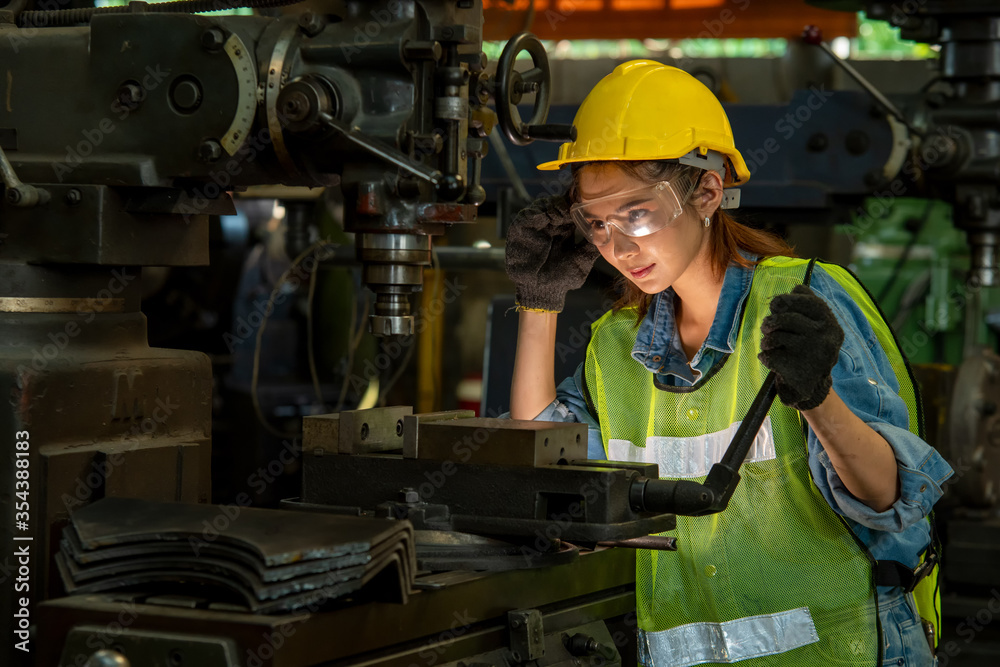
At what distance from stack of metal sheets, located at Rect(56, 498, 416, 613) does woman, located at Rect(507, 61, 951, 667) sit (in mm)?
634

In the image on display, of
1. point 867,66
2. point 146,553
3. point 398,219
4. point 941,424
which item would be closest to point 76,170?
point 398,219

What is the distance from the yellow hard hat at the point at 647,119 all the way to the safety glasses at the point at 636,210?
65 mm

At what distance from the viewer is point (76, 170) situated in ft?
5.05

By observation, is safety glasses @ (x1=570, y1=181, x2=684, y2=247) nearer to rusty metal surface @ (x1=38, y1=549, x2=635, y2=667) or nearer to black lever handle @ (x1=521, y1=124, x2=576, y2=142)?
black lever handle @ (x1=521, y1=124, x2=576, y2=142)

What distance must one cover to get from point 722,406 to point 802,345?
1.43ft

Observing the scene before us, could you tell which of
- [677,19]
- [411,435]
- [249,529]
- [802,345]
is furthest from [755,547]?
[677,19]

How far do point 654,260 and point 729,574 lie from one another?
48cm

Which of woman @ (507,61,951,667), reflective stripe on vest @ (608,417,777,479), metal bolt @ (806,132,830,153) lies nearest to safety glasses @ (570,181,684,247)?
woman @ (507,61,951,667)

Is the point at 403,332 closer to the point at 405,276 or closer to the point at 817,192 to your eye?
the point at 405,276

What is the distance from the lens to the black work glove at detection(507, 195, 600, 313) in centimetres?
183

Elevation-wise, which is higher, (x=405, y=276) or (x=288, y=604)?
(x=405, y=276)

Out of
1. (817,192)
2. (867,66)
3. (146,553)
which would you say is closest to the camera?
(146,553)

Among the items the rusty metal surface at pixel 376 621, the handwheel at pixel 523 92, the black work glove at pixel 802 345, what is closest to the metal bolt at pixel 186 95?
the handwheel at pixel 523 92

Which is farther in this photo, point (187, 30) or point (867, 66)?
point (867, 66)
